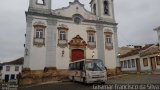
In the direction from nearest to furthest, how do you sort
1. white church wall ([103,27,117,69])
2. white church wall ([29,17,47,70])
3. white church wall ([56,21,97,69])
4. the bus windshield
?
the bus windshield < white church wall ([29,17,47,70]) < white church wall ([56,21,97,69]) < white church wall ([103,27,117,69])

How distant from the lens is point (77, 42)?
77.2 ft

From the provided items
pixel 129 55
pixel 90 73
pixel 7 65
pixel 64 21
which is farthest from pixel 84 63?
pixel 7 65

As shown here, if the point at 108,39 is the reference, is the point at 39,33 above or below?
above

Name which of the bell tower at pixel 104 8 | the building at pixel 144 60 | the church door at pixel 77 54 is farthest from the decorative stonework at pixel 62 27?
the building at pixel 144 60

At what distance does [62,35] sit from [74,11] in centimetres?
377

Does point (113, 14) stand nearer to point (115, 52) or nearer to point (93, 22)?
point (93, 22)

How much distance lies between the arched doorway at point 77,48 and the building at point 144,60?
42.3 feet

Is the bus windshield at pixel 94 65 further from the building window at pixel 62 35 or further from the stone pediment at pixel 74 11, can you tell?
the stone pediment at pixel 74 11

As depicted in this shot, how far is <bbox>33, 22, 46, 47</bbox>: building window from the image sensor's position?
21531 millimetres

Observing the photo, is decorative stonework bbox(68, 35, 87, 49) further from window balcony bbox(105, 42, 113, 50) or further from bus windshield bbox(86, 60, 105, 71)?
bus windshield bbox(86, 60, 105, 71)

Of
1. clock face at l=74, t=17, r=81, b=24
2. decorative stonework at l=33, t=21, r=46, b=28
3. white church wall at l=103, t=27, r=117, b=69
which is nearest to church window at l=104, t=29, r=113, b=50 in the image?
white church wall at l=103, t=27, r=117, b=69

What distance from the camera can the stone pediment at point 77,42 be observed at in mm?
23250

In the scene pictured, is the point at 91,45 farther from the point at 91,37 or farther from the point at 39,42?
the point at 39,42

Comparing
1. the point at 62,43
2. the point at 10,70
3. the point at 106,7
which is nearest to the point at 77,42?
the point at 62,43
